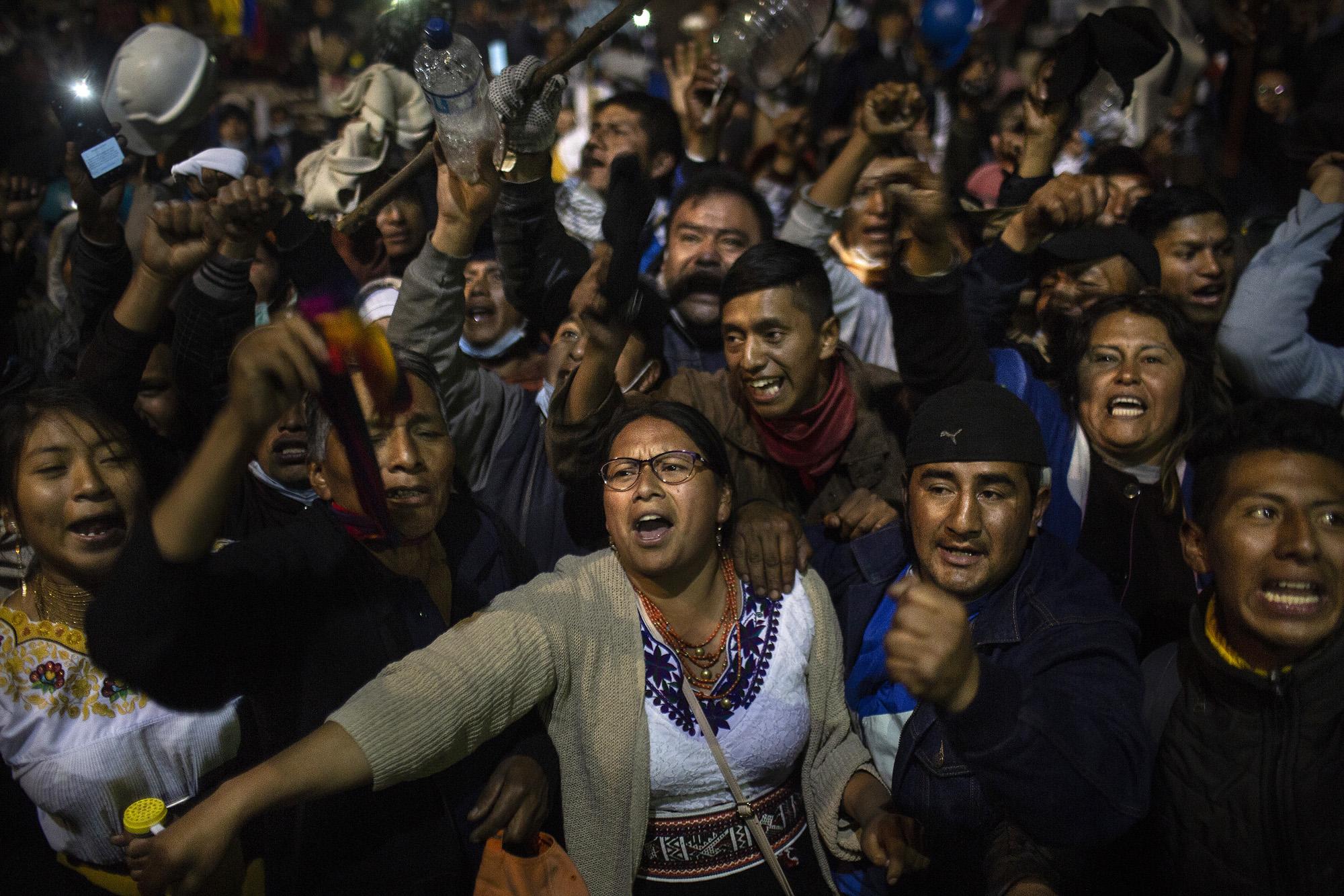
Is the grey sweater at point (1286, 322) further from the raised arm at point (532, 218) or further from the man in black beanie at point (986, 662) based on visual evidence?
the raised arm at point (532, 218)

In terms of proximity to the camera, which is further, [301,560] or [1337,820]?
[301,560]

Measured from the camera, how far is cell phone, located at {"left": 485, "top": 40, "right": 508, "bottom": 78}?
7938 mm

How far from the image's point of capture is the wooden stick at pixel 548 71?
2314 millimetres

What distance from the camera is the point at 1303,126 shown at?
4.04m

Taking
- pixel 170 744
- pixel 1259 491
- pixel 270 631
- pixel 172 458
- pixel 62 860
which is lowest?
pixel 1259 491

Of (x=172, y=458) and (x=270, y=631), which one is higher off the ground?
(x=172, y=458)

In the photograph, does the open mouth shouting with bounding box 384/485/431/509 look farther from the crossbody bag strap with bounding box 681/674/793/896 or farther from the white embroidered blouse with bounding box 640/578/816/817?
the crossbody bag strap with bounding box 681/674/793/896

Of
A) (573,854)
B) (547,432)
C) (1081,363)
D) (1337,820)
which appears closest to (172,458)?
(547,432)

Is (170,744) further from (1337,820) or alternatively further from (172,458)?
(1337,820)

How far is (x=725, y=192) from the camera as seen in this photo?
3705 mm

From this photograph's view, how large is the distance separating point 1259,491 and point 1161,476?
27.5 inches

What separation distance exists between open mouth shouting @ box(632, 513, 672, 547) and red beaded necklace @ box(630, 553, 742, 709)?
0.12 meters

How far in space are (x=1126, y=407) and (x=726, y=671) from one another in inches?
54.2

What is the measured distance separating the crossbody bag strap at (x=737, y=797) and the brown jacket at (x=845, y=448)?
2.38ft
